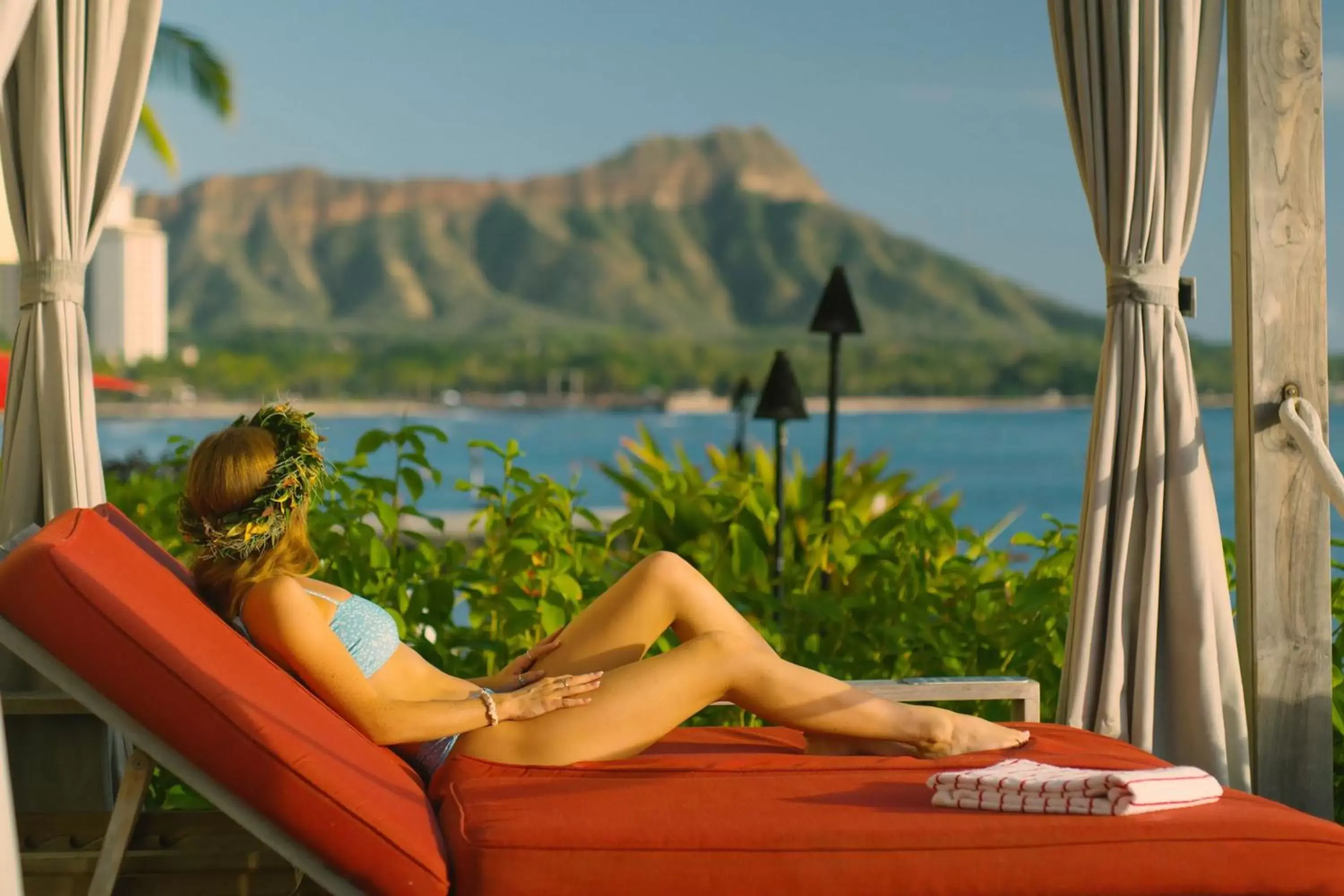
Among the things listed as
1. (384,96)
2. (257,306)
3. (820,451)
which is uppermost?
(384,96)

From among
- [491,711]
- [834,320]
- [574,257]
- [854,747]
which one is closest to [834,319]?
[834,320]

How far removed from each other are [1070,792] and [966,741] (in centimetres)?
42

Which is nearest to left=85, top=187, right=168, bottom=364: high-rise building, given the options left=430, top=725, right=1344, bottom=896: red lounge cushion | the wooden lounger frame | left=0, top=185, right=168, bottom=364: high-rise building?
left=0, top=185, right=168, bottom=364: high-rise building

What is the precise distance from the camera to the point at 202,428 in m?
58.2

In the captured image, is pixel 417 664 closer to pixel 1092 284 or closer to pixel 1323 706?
pixel 1323 706

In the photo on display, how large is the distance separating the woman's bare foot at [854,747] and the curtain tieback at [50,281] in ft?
5.83

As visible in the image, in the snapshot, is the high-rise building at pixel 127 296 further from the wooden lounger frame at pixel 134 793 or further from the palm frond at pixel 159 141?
the wooden lounger frame at pixel 134 793

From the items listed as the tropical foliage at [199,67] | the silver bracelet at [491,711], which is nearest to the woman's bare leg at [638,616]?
the silver bracelet at [491,711]

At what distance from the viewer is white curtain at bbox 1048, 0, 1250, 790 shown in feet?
9.86

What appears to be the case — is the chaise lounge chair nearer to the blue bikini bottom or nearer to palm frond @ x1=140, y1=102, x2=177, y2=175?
the blue bikini bottom

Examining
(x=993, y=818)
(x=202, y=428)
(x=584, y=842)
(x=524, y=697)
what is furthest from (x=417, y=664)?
(x=202, y=428)

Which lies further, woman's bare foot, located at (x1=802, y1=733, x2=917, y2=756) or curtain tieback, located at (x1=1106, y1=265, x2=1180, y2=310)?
curtain tieback, located at (x1=1106, y1=265, x2=1180, y2=310)

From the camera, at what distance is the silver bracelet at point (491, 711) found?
2494 millimetres

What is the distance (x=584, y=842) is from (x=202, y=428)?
195 ft
